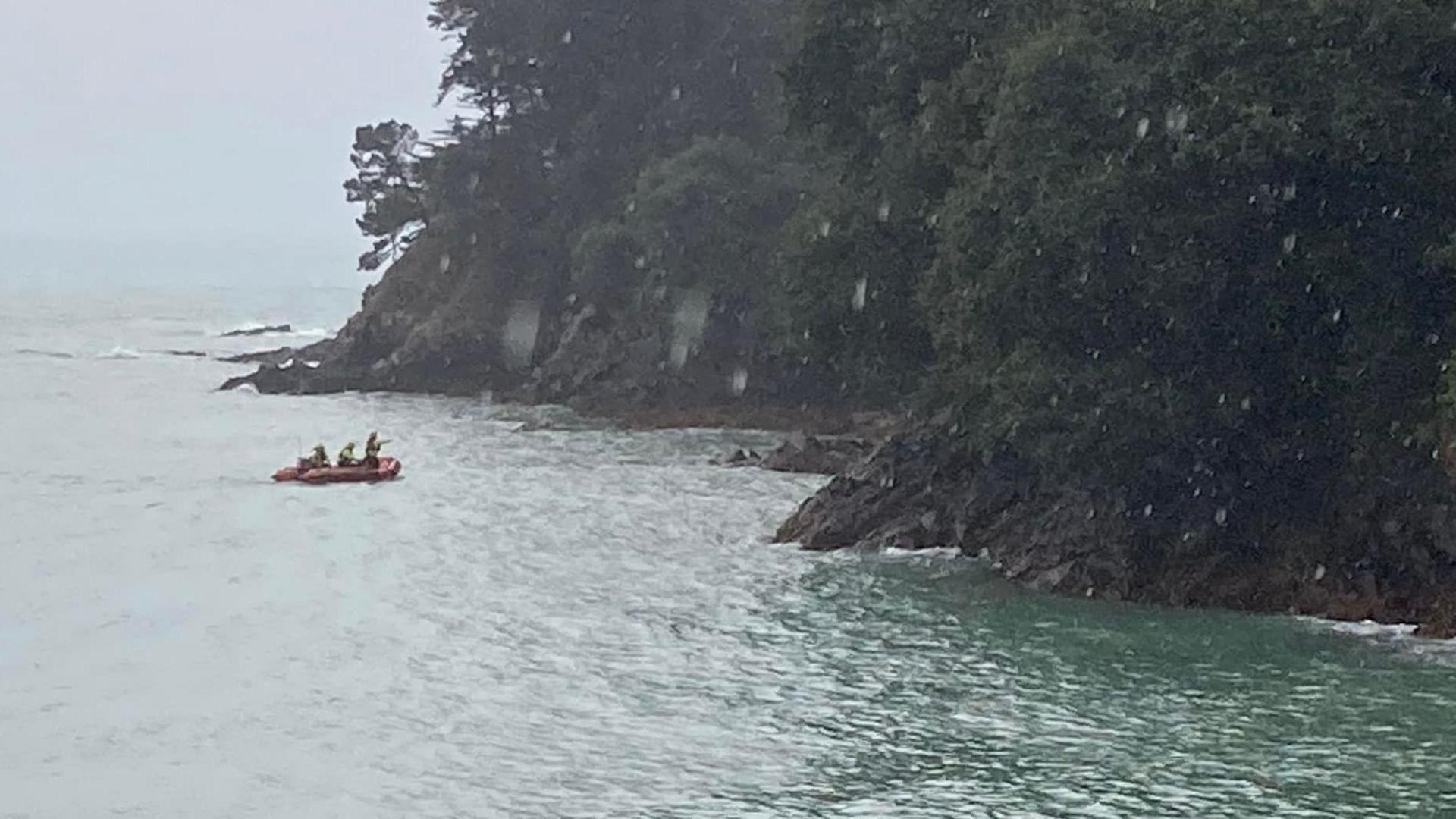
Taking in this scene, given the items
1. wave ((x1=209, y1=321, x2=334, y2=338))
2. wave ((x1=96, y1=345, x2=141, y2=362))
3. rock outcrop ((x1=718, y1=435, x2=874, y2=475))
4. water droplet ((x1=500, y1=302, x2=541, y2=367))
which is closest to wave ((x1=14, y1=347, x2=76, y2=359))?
wave ((x1=96, y1=345, x2=141, y2=362))

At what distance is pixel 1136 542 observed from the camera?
3228 centimetres

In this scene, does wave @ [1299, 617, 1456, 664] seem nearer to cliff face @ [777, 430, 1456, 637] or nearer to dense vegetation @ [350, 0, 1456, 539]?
cliff face @ [777, 430, 1456, 637]

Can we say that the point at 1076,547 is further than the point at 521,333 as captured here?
No

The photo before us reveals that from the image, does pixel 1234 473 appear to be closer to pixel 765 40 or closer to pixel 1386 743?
pixel 1386 743

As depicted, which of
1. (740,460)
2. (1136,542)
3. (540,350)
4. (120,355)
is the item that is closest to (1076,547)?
(1136,542)

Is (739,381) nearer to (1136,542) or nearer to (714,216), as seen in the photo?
(714,216)

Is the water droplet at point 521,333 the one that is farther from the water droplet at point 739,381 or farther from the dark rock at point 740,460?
the dark rock at point 740,460

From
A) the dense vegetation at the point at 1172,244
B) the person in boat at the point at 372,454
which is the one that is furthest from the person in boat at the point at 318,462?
the dense vegetation at the point at 1172,244

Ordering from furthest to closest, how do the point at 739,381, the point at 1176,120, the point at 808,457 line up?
the point at 739,381 → the point at 808,457 → the point at 1176,120

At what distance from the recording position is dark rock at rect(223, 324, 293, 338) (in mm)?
122375

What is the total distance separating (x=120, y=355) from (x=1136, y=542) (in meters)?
77.1

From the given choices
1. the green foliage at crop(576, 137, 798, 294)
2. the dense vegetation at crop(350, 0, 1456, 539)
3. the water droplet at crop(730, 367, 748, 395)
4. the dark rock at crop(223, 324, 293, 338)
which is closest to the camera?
the dense vegetation at crop(350, 0, 1456, 539)

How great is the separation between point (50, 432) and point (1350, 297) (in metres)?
44.6

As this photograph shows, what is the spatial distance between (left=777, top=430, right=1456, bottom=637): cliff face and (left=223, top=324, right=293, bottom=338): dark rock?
8835 centimetres
